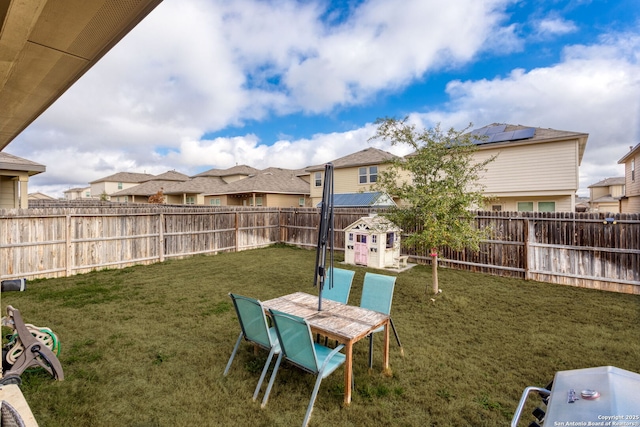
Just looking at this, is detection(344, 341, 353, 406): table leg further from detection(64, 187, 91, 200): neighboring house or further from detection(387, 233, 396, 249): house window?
detection(64, 187, 91, 200): neighboring house

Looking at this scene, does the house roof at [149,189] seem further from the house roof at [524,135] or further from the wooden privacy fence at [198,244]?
the house roof at [524,135]

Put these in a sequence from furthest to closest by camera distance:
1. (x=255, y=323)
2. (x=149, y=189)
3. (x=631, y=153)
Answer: (x=149, y=189) → (x=631, y=153) → (x=255, y=323)

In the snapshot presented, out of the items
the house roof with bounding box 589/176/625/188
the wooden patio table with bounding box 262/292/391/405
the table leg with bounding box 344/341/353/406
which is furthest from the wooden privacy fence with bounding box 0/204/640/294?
the house roof with bounding box 589/176/625/188

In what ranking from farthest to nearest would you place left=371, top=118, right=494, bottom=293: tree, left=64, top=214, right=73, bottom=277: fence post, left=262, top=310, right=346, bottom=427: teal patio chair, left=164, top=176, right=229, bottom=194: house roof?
1. left=164, top=176, right=229, bottom=194: house roof
2. left=64, top=214, right=73, bottom=277: fence post
3. left=371, top=118, right=494, bottom=293: tree
4. left=262, top=310, right=346, bottom=427: teal patio chair

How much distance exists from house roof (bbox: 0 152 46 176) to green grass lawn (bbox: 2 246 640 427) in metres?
4.38

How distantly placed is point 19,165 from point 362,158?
16.9 m

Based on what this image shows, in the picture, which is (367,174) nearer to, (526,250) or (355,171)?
(355,171)

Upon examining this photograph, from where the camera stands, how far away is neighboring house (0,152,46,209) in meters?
9.69

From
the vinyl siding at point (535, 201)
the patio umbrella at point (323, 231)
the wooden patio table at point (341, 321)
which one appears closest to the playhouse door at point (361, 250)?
the wooden patio table at point (341, 321)

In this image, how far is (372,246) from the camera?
33.5ft

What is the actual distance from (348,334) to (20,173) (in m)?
12.9

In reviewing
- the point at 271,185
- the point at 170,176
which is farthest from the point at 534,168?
the point at 170,176

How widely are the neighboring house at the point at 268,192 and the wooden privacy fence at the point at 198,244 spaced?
477 inches

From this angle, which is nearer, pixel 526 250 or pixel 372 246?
pixel 526 250
